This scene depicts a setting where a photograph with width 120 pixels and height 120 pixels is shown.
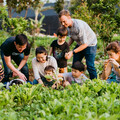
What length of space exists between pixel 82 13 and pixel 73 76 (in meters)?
6.39

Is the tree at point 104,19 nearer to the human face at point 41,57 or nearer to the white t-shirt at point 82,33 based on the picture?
the white t-shirt at point 82,33

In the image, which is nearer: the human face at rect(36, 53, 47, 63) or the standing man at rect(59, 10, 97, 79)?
the standing man at rect(59, 10, 97, 79)

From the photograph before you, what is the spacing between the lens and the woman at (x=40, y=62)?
385 cm

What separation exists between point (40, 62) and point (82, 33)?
1008mm

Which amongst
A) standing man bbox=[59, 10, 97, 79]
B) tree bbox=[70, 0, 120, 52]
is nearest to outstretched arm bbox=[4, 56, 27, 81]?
standing man bbox=[59, 10, 97, 79]

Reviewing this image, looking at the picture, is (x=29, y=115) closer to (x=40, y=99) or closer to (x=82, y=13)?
(x=40, y=99)

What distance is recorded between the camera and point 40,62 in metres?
4.11

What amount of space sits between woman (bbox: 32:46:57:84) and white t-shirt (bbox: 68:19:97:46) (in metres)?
0.65

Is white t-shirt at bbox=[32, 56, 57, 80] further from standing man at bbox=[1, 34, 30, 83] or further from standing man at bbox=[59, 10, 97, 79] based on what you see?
standing man at bbox=[59, 10, 97, 79]

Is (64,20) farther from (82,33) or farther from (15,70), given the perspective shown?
(15,70)

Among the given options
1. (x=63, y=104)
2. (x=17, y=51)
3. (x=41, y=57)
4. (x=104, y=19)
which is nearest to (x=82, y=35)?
(x=41, y=57)

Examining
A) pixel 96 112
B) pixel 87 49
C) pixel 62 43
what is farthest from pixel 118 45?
pixel 96 112

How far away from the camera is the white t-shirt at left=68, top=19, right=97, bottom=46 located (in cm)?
386

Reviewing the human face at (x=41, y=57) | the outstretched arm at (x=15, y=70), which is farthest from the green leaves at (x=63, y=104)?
the human face at (x=41, y=57)
